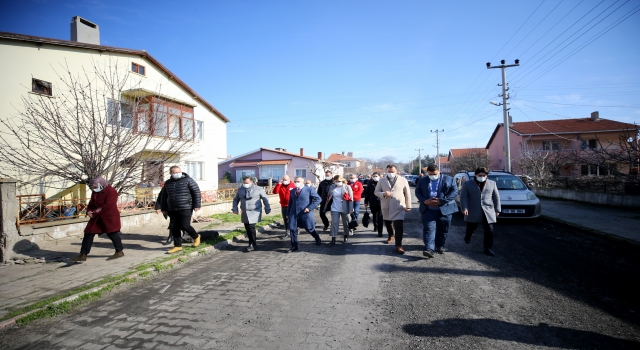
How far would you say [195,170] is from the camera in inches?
782

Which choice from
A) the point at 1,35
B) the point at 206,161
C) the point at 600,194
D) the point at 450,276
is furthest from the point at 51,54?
the point at 600,194

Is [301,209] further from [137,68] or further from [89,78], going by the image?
[137,68]

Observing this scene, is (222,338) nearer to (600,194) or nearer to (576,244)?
(576,244)

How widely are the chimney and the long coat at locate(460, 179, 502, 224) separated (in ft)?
63.1

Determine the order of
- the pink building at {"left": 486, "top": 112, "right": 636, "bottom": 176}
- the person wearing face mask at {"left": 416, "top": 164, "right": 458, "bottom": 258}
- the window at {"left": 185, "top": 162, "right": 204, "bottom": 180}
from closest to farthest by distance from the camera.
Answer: the person wearing face mask at {"left": 416, "top": 164, "right": 458, "bottom": 258} → the window at {"left": 185, "top": 162, "right": 204, "bottom": 180} → the pink building at {"left": 486, "top": 112, "right": 636, "bottom": 176}

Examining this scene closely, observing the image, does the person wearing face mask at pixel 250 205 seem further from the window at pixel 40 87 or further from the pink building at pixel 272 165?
the pink building at pixel 272 165

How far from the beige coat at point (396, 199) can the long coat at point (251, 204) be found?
2.73 meters

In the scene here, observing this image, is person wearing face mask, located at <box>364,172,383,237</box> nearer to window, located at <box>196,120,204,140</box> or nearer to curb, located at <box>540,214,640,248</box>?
curb, located at <box>540,214,640,248</box>

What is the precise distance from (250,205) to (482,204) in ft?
17.0

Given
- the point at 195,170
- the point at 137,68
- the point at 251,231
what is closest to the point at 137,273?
the point at 251,231

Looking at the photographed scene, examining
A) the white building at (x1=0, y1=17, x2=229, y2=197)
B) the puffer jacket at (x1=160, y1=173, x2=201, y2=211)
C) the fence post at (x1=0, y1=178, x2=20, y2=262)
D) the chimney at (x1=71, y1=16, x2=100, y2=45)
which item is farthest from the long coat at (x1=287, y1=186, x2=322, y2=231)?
the chimney at (x1=71, y1=16, x2=100, y2=45)

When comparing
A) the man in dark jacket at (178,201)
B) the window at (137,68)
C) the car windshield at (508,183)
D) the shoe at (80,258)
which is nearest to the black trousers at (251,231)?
the man in dark jacket at (178,201)

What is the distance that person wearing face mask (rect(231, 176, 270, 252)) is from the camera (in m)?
7.30

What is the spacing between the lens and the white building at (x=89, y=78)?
11.3 meters
